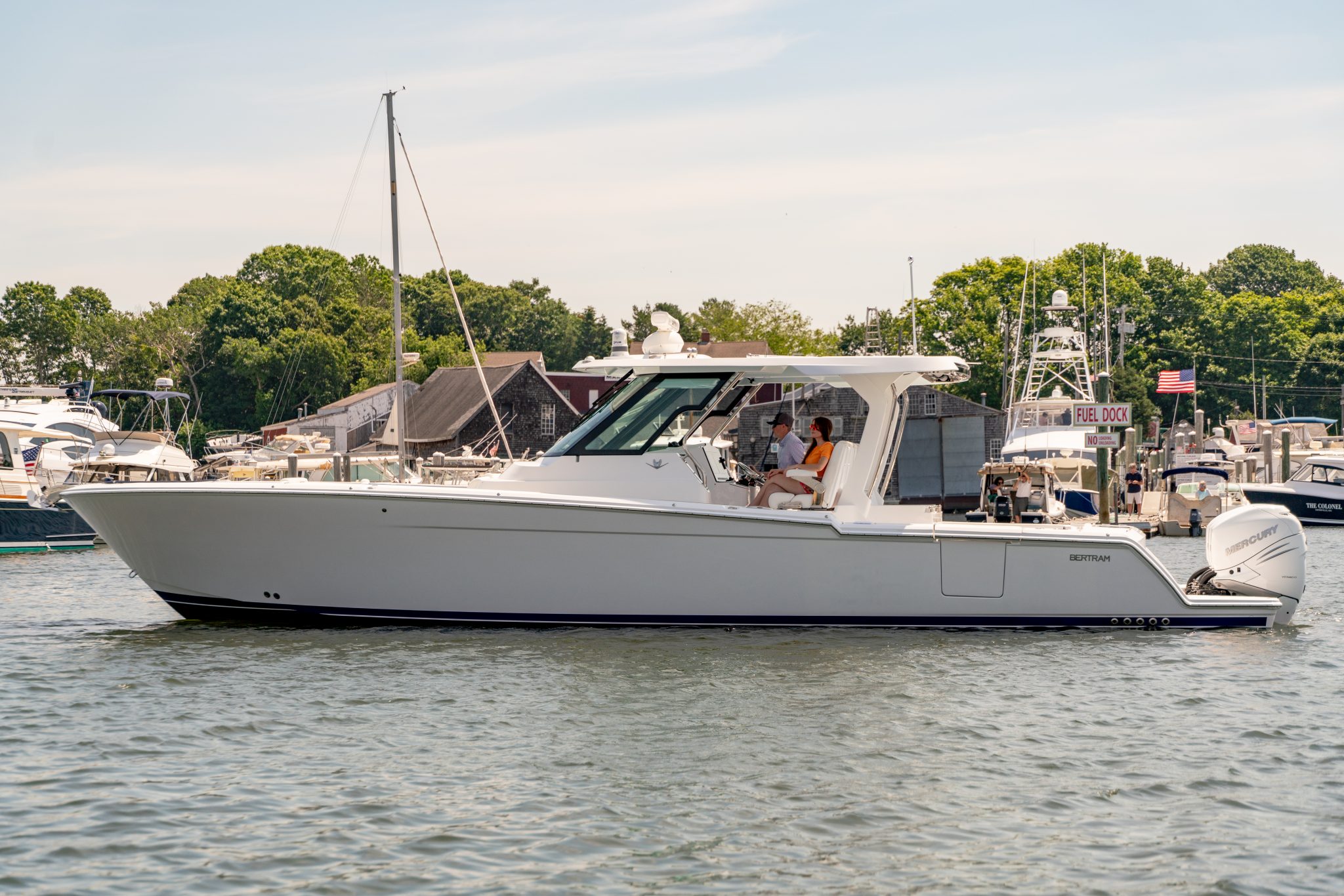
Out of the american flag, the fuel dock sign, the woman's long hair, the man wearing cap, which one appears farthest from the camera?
the american flag

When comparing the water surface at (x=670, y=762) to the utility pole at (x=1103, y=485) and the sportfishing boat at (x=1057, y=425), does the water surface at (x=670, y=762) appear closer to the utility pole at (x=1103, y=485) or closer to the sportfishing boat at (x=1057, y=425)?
the utility pole at (x=1103, y=485)

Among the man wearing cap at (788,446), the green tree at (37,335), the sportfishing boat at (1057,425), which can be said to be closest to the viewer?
the man wearing cap at (788,446)

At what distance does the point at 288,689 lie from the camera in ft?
32.9

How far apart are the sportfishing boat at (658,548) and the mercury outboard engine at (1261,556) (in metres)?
0.02

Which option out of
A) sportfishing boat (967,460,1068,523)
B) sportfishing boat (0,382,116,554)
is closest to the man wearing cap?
sportfishing boat (967,460,1068,523)

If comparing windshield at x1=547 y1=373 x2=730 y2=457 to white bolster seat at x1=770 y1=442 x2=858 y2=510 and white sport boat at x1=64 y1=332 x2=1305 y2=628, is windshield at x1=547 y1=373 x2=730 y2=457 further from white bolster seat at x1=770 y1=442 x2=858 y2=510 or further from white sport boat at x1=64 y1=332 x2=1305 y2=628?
white bolster seat at x1=770 y1=442 x2=858 y2=510

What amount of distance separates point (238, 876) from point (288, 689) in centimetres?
391

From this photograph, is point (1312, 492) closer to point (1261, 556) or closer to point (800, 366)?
point (1261, 556)

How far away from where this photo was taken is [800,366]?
12.4 meters

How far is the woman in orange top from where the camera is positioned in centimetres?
1240

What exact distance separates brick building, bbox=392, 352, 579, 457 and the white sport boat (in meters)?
42.6

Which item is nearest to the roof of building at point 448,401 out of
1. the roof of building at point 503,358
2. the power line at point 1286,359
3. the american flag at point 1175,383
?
the roof of building at point 503,358

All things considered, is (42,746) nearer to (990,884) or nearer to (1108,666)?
(990,884)

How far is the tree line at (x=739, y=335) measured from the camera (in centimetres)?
7069
